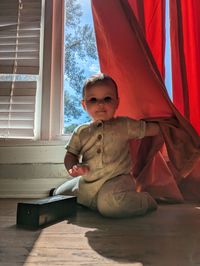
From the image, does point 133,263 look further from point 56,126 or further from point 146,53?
point 56,126

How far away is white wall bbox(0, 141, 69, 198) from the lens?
147 centimetres

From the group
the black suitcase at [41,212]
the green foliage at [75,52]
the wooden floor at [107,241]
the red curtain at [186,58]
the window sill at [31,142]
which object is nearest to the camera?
the wooden floor at [107,241]

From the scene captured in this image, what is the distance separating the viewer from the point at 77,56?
5.31 feet

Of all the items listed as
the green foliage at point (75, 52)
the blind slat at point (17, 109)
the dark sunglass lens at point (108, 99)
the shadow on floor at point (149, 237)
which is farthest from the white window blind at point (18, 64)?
the shadow on floor at point (149, 237)

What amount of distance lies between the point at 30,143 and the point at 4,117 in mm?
196

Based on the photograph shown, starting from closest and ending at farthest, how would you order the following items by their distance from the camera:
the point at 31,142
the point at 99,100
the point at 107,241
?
1. the point at 107,241
2. the point at 99,100
3. the point at 31,142

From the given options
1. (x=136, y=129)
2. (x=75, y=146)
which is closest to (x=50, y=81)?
(x=75, y=146)

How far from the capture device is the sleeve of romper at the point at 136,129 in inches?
42.1

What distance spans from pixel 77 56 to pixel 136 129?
0.71m

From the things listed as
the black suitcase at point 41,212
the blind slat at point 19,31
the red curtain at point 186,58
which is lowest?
the black suitcase at point 41,212

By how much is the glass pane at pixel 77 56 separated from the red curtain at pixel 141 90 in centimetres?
36

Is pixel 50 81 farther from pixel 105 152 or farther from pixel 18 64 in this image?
pixel 105 152

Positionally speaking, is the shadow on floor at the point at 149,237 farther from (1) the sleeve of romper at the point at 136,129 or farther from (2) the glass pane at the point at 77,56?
(2) the glass pane at the point at 77,56

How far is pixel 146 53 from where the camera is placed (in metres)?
1.12
